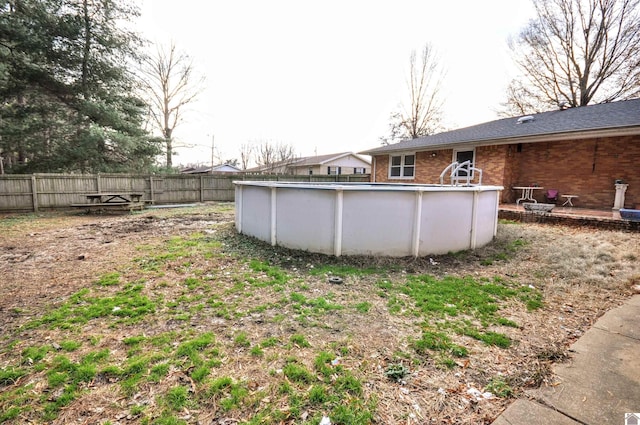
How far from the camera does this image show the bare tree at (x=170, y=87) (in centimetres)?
1981

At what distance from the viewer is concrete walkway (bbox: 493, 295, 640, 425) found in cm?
172

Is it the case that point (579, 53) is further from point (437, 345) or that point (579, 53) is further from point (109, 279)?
point (109, 279)

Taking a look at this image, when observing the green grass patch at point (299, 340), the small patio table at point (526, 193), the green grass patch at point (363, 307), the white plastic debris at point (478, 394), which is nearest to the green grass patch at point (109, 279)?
the green grass patch at point (299, 340)

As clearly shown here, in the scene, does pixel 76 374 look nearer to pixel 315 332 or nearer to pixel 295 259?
pixel 315 332

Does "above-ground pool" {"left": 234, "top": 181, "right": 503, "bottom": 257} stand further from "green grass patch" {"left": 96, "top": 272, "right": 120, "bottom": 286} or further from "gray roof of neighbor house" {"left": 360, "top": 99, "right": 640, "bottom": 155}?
"gray roof of neighbor house" {"left": 360, "top": 99, "right": 640, "bottom": 155}

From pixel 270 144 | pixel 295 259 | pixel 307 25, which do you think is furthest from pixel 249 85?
pixel 295 259

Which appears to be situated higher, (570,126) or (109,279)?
(570,126)

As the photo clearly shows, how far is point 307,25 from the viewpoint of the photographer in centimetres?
955

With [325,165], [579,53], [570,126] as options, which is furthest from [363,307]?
[325,165]

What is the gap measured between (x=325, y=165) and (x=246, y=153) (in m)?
11.7

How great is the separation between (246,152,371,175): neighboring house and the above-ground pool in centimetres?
2577

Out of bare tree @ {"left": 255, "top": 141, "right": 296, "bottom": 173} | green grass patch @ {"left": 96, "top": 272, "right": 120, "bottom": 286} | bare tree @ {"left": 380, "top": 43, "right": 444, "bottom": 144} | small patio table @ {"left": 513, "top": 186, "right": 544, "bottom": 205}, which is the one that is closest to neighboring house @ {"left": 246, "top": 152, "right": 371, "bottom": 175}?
bare tree @ {"left": 255, "top": 141, "right": 296, "bottom": 173}

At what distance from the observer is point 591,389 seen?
195 centimetres

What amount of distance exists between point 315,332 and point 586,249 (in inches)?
225
